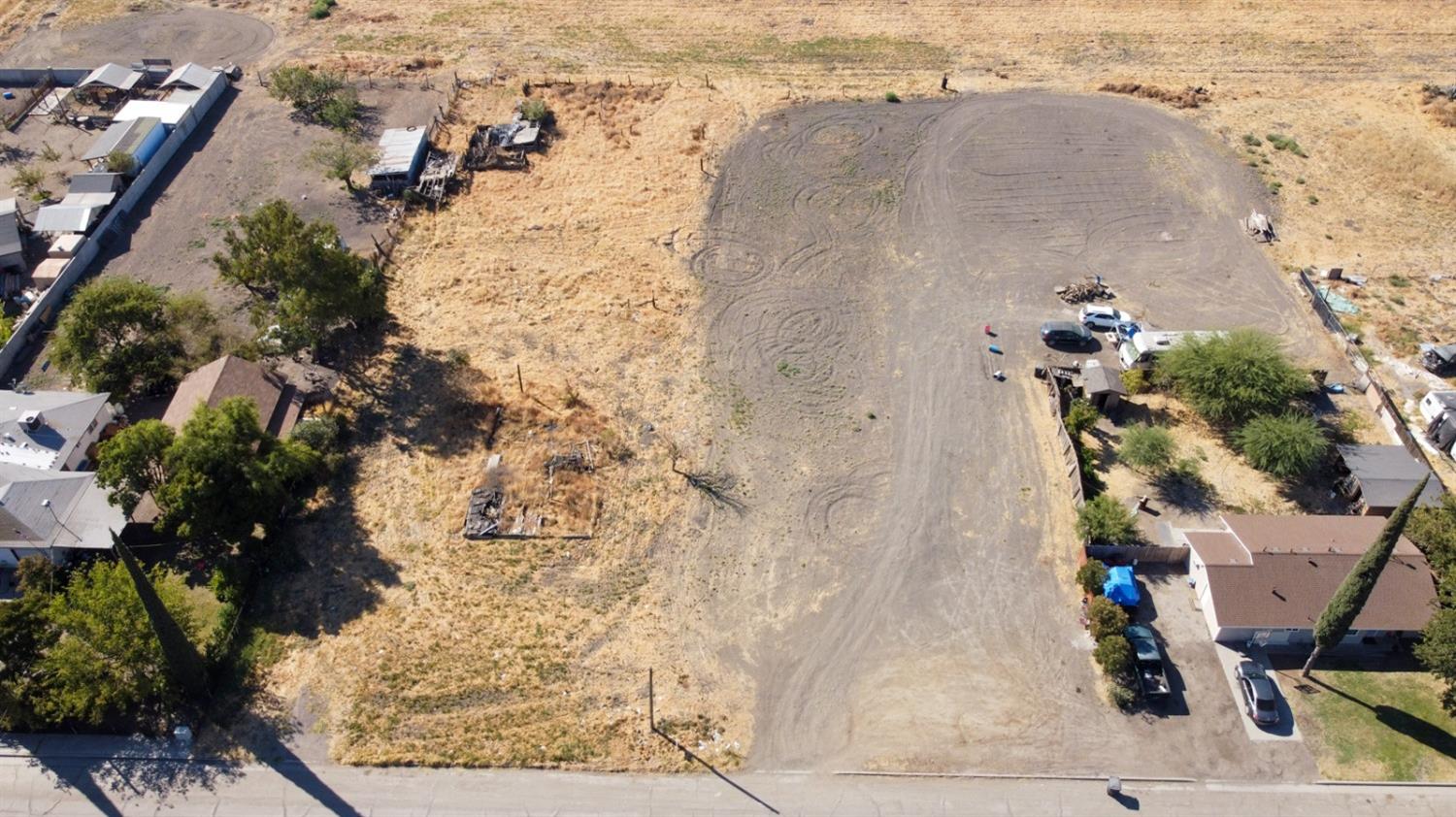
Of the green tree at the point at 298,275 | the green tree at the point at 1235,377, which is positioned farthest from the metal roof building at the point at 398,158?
the green tree at the point at 1235,377

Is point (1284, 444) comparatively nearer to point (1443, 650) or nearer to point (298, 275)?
point (1443, 650)

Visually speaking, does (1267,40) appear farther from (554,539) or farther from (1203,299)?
(554,539)

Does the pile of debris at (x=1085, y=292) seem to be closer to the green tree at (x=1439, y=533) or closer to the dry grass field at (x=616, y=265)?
the dry grass field at (x=616, y=265)

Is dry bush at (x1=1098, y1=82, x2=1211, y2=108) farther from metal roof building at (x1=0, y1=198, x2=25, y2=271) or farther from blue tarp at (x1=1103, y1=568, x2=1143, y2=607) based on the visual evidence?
metal roof building at (x1=0, y1=198, x2=25, y2=271)

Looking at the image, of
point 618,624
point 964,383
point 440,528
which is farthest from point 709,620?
point 964,383

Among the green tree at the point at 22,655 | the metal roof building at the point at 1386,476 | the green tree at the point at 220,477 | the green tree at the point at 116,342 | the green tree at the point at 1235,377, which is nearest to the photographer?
the green tree at the point at 22,655

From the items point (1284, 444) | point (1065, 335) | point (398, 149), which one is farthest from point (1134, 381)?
point (398, 149)
